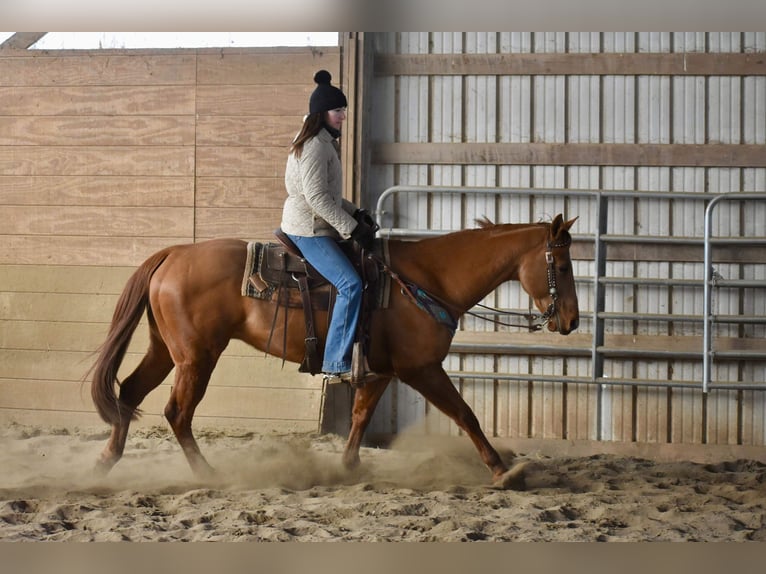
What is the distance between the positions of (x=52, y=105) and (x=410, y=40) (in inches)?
114

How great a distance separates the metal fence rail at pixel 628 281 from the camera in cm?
626

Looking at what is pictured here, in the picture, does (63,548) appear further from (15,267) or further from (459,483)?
(15,267)

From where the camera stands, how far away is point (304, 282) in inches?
199

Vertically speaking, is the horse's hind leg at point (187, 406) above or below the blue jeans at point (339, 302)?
below

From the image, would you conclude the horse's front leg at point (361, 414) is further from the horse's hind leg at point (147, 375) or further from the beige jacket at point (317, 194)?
the horse's hind leg at point (147, 375)

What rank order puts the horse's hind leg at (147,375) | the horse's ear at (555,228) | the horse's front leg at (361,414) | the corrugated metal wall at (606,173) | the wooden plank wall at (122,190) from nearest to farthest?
1. the horse's ear at (555,228)
2. the horse's hind leg at (147,375)
3. the horse's front leg at (361,414)
4. the corrugated metal wall at (606,173)
5. the wooden plank wall at (122,190)

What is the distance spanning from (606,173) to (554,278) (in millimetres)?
1953

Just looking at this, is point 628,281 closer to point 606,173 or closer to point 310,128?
point 606,173

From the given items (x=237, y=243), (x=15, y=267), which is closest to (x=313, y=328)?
(x=237, y=243)

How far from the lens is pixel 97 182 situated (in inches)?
274

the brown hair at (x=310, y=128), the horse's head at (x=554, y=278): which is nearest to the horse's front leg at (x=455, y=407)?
the horse's head at (x=554, y=278)

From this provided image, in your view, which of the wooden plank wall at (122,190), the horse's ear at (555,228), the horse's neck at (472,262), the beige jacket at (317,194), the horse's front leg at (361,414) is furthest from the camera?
the wooden plank wall at (122,190)

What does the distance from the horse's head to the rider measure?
38.0 inches

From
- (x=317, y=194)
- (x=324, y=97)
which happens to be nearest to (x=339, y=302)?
(x=317, y=194)
